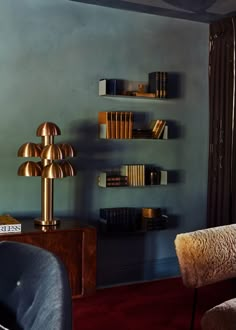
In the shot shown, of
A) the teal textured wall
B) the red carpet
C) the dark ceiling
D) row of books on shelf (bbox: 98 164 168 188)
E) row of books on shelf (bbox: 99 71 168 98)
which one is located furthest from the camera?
row of books on shelf (bbox: 99 71 168 98)

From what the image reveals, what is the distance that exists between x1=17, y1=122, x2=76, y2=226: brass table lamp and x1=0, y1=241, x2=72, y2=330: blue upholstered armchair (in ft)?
5.33

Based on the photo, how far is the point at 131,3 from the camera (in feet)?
13.6

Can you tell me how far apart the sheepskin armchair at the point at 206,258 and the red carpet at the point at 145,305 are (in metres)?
0.82

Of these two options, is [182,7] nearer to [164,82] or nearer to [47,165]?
[164,82]

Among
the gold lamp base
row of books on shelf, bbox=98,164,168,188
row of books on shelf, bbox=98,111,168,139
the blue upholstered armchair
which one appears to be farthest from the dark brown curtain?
the blue upholstered armchair

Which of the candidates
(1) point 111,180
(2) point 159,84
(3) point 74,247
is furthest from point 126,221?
(2) point 159,84

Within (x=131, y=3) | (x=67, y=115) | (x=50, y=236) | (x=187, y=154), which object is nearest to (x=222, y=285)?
(x=187, y=154)

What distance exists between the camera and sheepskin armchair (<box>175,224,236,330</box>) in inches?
105

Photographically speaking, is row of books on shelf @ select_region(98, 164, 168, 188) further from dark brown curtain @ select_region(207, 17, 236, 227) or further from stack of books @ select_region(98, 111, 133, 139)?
dark brown curtain @ select_region(207, 17, 236, 227)

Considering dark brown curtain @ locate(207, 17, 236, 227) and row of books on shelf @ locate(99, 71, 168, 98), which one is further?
dark brown curtain @ locate(207, 17, 236, 227)

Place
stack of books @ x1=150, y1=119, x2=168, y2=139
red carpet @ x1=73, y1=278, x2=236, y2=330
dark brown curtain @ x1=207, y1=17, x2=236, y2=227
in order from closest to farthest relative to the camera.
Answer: red carpet @ x1=73, y1=278, x2=236, y2=330
stack of books @ x1=150, y1=119, x2=168, y2=139
dark brown curtain @ x1=207, y1=17, x2=236, y2=227

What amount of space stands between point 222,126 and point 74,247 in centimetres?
200

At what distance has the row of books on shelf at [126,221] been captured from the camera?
13.8 ft

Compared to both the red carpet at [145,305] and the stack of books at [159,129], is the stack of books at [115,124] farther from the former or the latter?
the red carpet at [145,305]
